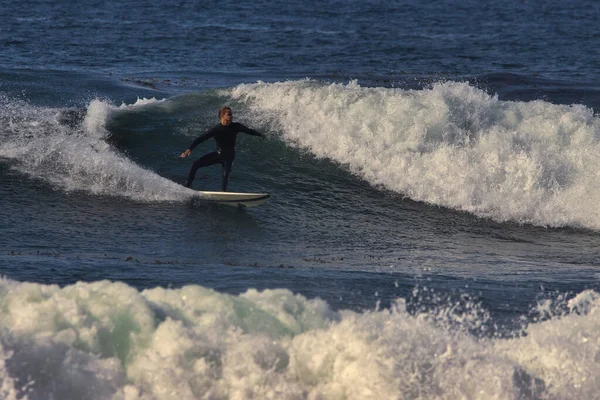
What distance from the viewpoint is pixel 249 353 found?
7.61 metres

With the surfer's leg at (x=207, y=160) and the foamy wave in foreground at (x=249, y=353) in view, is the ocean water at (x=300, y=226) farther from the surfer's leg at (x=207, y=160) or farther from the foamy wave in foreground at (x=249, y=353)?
the surfer's leg at (x=207, y=160)

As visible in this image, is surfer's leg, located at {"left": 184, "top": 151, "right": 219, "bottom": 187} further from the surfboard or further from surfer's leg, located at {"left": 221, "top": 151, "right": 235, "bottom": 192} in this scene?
the surfboard

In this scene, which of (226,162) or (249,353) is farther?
(226,162)

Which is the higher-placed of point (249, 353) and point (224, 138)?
point (224, 138)

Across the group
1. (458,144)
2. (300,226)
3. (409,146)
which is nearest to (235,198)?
(300,226)

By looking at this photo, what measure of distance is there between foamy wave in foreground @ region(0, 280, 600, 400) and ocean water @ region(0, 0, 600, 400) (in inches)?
0.7

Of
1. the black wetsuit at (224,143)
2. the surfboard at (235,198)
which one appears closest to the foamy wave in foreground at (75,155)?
the surfboard at (235,198)

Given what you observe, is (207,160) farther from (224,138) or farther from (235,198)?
(235,198)

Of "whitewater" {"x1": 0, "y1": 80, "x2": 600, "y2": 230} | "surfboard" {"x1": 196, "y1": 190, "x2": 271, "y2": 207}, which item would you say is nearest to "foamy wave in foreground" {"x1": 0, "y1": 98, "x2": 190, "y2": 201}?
"whitewater" {"x1": 0, "y1": 80, "x2": 600, "y2": 230}

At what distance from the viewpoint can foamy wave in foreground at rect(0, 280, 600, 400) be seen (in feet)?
24.2

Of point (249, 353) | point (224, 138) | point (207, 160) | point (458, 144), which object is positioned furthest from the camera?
point (458, 144)

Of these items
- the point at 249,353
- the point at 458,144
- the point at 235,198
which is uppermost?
the point at 458,144

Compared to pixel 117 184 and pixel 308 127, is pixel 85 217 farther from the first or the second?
pixel 308 127

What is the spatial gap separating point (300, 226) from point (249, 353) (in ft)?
24.2
